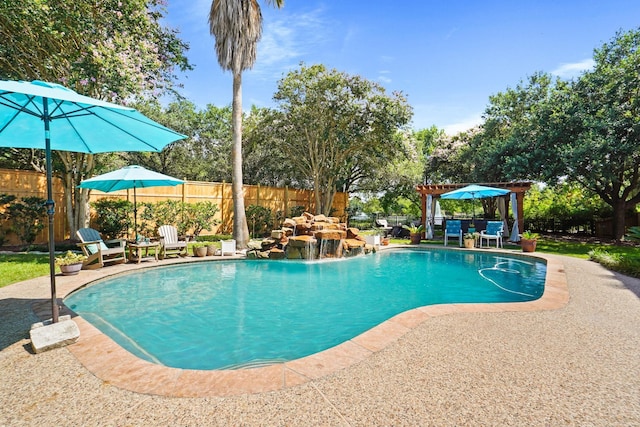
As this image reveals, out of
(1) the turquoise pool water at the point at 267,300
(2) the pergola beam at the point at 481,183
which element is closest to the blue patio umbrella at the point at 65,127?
→ (1) the turquoise pool water at the point at 267,300

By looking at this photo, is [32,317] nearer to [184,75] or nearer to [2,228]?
[2,228]

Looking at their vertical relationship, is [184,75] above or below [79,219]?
above

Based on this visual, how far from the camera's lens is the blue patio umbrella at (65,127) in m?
3.38

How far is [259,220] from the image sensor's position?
54.0 ft

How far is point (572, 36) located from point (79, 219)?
59.2 ft

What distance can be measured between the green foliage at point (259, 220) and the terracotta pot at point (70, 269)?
29.7 feet

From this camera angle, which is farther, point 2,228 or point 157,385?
point 2,228

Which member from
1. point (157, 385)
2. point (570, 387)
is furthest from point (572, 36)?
point (157, 385)

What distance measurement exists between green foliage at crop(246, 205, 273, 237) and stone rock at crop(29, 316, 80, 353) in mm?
12488

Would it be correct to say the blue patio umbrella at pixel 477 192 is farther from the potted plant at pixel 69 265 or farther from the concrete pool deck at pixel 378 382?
the potted plant at pixel 69 265

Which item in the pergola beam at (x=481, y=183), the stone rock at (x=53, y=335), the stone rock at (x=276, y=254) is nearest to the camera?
the stone rock at (x=53, y=335)

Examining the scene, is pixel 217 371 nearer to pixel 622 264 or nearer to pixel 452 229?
pixel 622 264

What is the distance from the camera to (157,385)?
249 cm

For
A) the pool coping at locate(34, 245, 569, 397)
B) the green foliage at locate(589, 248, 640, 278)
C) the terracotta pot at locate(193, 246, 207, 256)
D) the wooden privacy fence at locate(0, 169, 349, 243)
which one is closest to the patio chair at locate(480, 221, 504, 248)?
the green foliage at locate(589, 248, 640, 278)
